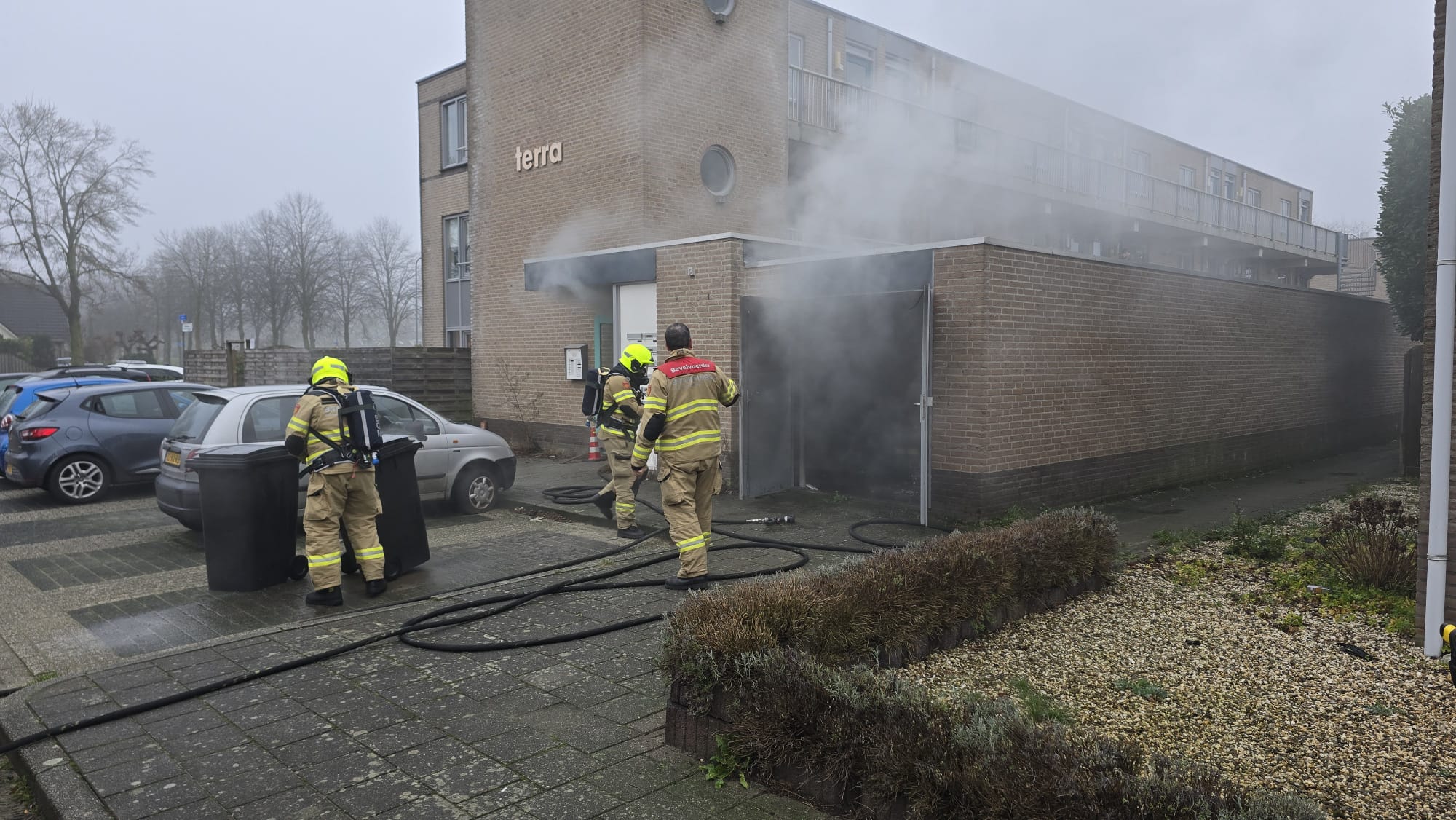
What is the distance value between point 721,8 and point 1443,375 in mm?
11367

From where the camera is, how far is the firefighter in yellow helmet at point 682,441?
6430 mm

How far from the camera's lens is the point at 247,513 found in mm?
6543

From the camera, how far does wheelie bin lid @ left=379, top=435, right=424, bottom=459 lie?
677 cm

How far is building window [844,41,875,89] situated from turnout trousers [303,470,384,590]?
13935 millimetres

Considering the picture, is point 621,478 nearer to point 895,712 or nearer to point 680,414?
point 680,414

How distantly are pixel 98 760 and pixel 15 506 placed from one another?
8832mm

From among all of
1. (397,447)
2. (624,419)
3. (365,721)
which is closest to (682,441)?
(397,447)

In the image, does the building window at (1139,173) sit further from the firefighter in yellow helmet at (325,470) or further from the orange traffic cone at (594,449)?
the firefighter in yellow helmet at (325,470)

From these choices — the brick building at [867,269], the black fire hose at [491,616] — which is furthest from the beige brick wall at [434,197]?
the black fire hose at [491,616]

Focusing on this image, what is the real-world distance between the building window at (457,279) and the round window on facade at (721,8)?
32.5ft

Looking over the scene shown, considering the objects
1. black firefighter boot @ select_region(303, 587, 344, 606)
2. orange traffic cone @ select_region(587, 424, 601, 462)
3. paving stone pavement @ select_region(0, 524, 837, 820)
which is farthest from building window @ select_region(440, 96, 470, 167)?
paving stone pavement @ select_region(0, 524, 837, 820)

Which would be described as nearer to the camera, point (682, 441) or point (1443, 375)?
point (1443, 375)

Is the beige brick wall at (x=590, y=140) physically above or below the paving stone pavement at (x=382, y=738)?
above

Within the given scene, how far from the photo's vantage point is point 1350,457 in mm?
14969
